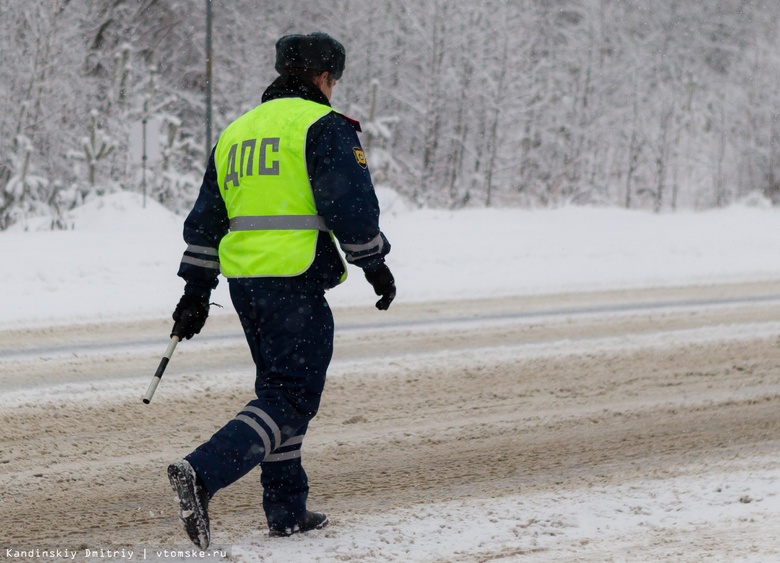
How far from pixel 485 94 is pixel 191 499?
26.1 metres

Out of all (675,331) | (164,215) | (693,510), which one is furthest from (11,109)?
(693,510)

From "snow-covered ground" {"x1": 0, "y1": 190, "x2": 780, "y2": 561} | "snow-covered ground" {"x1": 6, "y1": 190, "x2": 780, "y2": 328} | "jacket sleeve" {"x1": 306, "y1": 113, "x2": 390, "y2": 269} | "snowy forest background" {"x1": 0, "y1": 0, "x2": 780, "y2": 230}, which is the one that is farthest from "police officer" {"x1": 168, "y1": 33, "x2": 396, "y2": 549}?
"snowy forest background" {"x1": 0, "y1": 0, "x2": 780, "y2": 230}

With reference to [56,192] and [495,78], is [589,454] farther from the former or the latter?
[495,78]

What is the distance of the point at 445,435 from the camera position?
4973 mm

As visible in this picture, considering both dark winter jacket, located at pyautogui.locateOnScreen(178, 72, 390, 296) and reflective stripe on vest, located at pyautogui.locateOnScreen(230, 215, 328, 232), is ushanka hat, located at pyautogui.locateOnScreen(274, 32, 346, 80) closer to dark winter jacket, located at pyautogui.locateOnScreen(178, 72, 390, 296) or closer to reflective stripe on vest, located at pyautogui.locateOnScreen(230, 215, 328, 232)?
dark winter jacket, located at pyautogui.locateOnScreen(178, 72, 390, 296)

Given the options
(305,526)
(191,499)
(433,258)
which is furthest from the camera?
(433,258)

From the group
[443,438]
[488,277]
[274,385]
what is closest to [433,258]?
[488,277]

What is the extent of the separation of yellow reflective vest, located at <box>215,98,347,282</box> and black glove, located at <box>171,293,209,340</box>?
0.26 meters

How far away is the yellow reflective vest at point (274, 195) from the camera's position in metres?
3.29

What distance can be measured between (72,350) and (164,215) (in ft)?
32.5

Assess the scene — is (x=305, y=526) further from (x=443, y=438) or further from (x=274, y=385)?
(x=443, y=438)

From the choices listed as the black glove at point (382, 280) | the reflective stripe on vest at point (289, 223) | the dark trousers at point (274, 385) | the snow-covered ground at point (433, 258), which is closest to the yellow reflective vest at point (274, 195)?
the reflective stripe on vest at point (289, 223)

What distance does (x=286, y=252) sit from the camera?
3.29 meters

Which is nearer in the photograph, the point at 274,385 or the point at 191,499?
the point at 191,499
